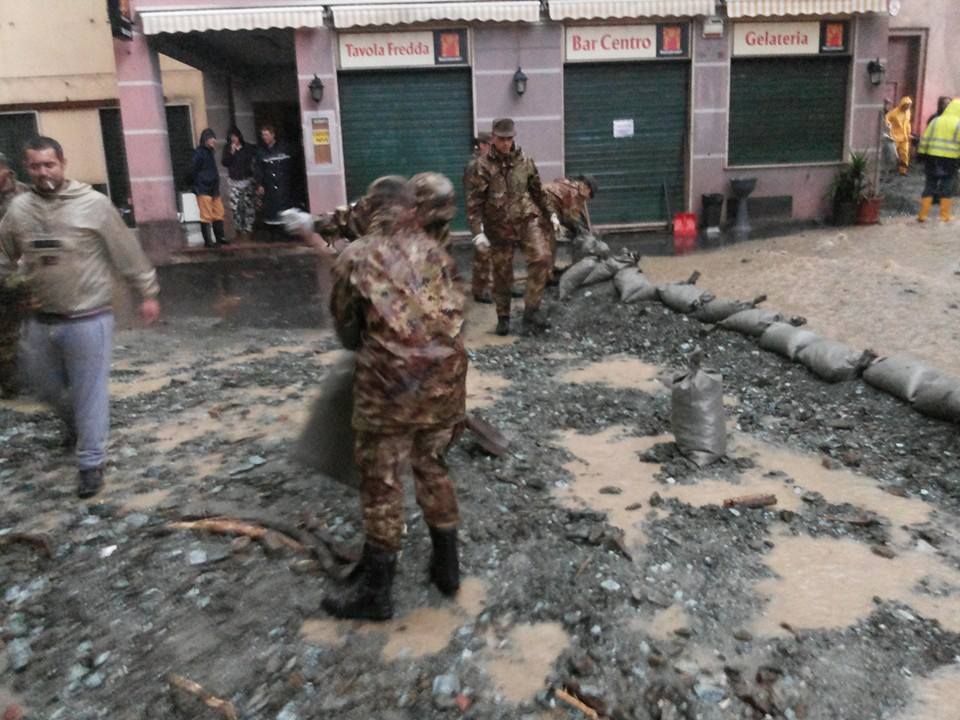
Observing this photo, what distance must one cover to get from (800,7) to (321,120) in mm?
7410

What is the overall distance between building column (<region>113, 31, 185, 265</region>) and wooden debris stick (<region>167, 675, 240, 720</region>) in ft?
35.2

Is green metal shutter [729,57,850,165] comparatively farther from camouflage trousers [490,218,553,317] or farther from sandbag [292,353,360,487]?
sandbag [292,353,360,487]

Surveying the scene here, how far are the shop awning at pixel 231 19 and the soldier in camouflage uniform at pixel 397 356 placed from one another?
10.2 meters

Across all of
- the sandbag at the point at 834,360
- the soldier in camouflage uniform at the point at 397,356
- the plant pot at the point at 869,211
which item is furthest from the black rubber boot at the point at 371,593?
the plant pot at the point at 869,211

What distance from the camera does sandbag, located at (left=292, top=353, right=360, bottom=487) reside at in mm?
3400

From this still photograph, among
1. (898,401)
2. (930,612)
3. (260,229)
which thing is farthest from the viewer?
(260,229)

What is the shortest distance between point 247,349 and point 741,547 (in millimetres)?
5018

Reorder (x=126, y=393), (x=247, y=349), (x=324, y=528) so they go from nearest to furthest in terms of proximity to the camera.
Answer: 1. (x=324, y=528)
2. (x=126, y=393)
3. (x=247, y=349)

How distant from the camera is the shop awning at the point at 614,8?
12.2 metres

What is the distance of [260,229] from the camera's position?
14.4 m

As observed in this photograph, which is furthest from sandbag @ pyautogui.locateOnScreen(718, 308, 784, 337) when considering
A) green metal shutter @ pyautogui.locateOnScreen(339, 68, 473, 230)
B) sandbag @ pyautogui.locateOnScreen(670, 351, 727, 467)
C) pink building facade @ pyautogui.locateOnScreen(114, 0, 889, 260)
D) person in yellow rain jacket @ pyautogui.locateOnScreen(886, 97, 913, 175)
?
person in yellow rain jacket @ pyautogui.locateOnScreen(886, 97, 913, 175)

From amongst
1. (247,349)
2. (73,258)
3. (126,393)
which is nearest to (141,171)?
(247,349)

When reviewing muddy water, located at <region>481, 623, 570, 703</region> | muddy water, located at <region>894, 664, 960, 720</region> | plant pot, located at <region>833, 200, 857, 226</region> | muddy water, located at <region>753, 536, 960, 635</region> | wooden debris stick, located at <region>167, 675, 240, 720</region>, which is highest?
plant pot, located at <region>833, 200, 857, 226</region>

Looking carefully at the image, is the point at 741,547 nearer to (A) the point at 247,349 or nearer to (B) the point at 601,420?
(B) the point at 601,420
